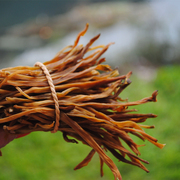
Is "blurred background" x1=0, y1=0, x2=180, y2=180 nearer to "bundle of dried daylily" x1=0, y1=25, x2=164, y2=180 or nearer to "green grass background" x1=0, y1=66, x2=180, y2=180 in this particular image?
"green grass background" x1=0, y1=66, x2=180, y2=180

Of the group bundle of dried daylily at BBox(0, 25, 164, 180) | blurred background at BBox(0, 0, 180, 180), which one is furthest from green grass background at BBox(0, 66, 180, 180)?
bundle of dried daylily at BBox(0, 25, 164, 180)

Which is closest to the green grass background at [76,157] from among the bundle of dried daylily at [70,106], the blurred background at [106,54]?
the blurred background at [106,54]

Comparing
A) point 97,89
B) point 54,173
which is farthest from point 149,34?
point 97,89

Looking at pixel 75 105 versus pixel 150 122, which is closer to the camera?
pixel 75 105

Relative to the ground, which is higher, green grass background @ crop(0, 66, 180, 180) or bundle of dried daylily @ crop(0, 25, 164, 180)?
bundle of dried daylily @ crop(0, 25, 164, 180)

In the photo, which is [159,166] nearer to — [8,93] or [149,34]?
[8,93]
